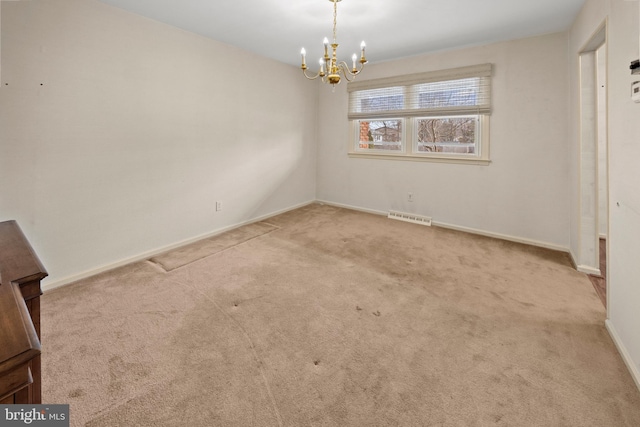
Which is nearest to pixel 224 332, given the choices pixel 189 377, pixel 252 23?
pixel 189 377

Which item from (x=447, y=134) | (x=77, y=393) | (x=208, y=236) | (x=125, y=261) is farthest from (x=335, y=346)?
(x=447, y=134)

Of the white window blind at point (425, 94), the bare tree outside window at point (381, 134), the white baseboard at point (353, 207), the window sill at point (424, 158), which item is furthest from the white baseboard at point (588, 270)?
the bare tree outside window at point (381, 134)

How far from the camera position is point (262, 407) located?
143 cm

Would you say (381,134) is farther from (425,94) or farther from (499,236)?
(499,236)

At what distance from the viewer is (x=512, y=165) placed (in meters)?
3.76

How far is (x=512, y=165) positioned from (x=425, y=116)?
1313mm

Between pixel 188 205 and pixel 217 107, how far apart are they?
4.13 ft

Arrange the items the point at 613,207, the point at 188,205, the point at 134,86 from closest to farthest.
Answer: the point at 613,207 → the point at 134,86 → the point at 188,205

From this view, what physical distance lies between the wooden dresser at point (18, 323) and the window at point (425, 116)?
14.2ft

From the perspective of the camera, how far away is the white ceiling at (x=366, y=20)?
268cm

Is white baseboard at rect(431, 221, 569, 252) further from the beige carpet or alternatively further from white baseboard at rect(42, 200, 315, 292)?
white baseboard at rect(42, 200, 315, 292)

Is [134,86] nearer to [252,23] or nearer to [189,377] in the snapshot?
[252,23]

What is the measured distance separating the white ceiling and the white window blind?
39 centimetres

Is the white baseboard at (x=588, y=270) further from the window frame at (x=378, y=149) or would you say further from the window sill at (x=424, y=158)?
the window frame at (x=378, y=149)
